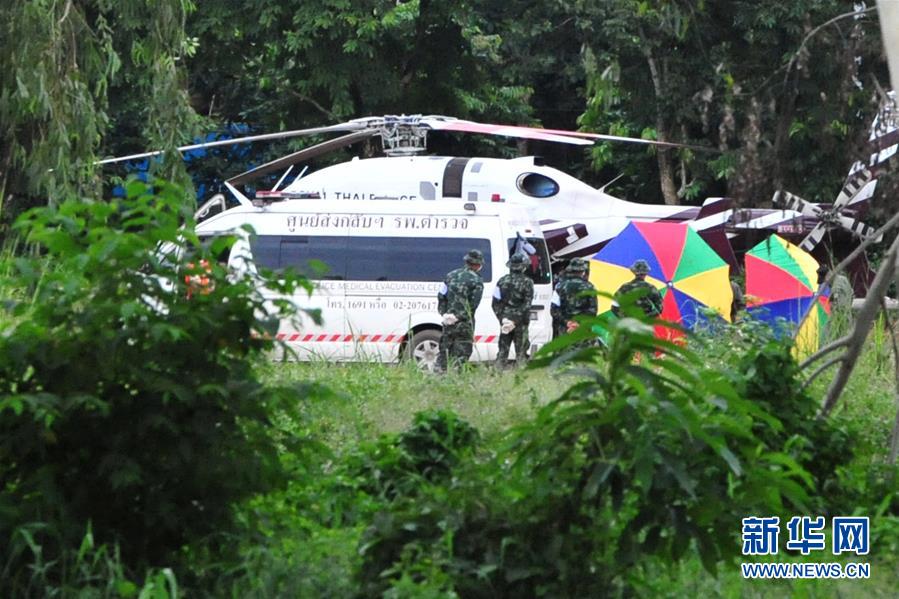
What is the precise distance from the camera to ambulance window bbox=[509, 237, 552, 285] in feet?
54.9

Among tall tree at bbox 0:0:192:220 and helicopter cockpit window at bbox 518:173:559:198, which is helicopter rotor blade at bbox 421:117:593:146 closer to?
helicopter cockpit window at bbox 518:173:559:198

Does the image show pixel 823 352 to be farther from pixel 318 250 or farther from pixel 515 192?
pixel 515 192

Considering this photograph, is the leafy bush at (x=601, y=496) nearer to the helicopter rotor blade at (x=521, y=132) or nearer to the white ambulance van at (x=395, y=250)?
the white ambulance van at (x=395, y=250)

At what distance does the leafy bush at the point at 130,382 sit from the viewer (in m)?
5.04

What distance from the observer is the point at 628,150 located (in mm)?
28484

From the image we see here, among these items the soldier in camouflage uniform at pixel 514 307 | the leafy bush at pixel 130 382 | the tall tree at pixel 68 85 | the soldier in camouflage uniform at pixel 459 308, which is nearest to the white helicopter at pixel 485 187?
the soldier in camouflage uniform at pixel 514 307

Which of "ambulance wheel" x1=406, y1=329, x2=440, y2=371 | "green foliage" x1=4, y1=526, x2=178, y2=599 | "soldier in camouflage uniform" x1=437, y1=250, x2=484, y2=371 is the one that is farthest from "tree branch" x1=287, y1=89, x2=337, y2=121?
"green foliage" x1=4, y1=526, x2=178, y2=599

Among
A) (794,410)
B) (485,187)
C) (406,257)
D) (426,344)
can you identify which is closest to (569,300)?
(426,344)

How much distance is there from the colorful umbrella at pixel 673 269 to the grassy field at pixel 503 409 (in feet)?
11.3

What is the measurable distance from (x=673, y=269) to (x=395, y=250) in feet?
10.9

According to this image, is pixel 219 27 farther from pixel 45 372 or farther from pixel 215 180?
pixel 45 372

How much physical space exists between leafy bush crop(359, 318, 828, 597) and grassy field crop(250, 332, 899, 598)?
197mm

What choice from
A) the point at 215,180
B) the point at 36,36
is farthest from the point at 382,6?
the point at 36,36

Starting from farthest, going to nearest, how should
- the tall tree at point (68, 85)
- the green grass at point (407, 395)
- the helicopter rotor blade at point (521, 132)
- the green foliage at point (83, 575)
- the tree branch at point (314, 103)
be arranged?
the tree branch at point (314, 103), the helicopter rotor blade at point (521, 132), the tall tree at point (68, 85), the green grass at point (407, 395), the green foliage at point (83, 575)
